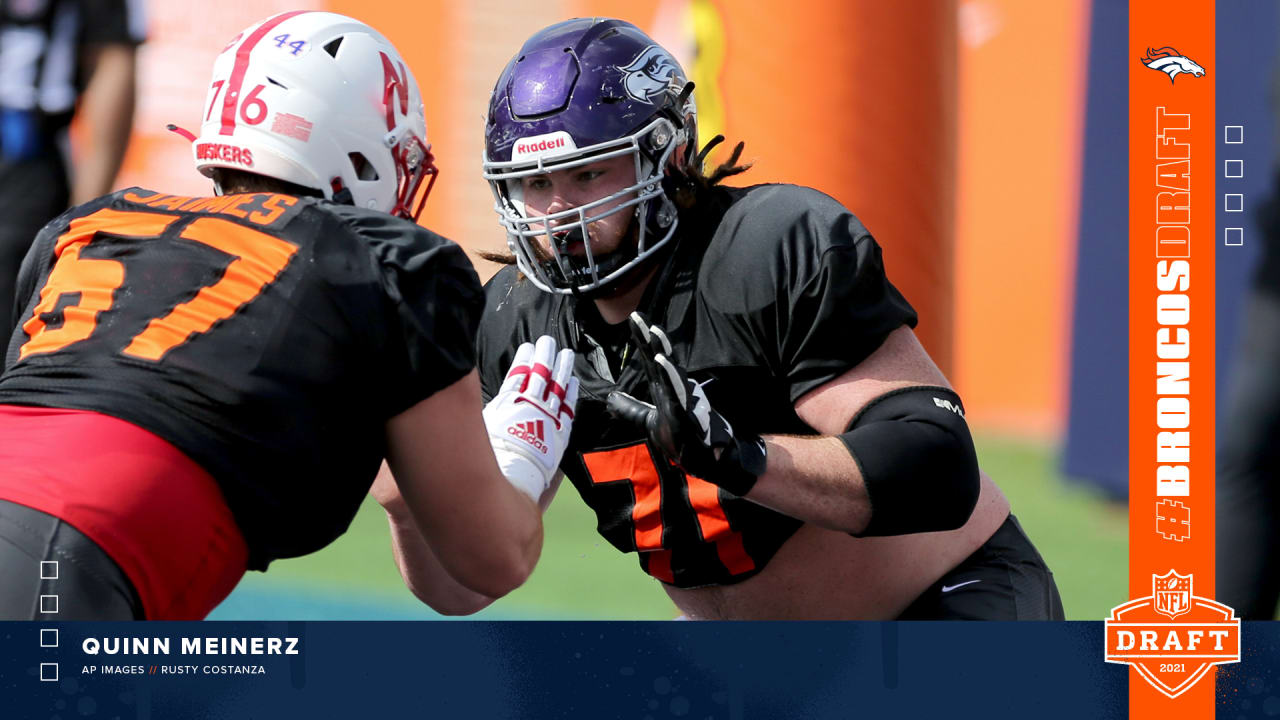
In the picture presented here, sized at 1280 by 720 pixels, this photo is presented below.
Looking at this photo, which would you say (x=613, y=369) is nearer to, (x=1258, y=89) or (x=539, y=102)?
(x=539, y=102)

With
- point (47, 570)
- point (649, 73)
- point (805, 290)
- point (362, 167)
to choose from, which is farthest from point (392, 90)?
point (47, 570)

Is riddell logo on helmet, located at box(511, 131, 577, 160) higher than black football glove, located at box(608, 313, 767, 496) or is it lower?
higher

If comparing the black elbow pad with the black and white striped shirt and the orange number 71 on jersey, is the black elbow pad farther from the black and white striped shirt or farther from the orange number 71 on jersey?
the black and white striped shirt

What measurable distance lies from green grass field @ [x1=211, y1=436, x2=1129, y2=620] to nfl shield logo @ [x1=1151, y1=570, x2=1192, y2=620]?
6.86 ft

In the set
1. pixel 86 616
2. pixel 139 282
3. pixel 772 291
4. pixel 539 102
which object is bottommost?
pixel 86 616

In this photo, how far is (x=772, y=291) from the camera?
2.22m

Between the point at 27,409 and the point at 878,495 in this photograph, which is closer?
the point at 27,409

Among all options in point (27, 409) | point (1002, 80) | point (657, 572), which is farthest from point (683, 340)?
point (1002, 80)

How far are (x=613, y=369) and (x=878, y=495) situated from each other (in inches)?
23.4

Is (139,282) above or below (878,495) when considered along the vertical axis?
above

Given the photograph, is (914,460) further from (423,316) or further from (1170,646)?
(423,316)

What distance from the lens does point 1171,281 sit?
92.0 inches

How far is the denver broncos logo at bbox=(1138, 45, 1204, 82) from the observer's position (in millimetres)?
2324

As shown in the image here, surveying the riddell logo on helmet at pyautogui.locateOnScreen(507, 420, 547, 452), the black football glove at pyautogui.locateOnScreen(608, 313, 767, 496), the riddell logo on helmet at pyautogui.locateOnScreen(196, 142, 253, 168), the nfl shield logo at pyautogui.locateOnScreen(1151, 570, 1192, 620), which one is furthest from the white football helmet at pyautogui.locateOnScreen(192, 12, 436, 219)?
the nfl shield logo at pyautogui.locateOnScreen(1151, 570, 1192, 620)
